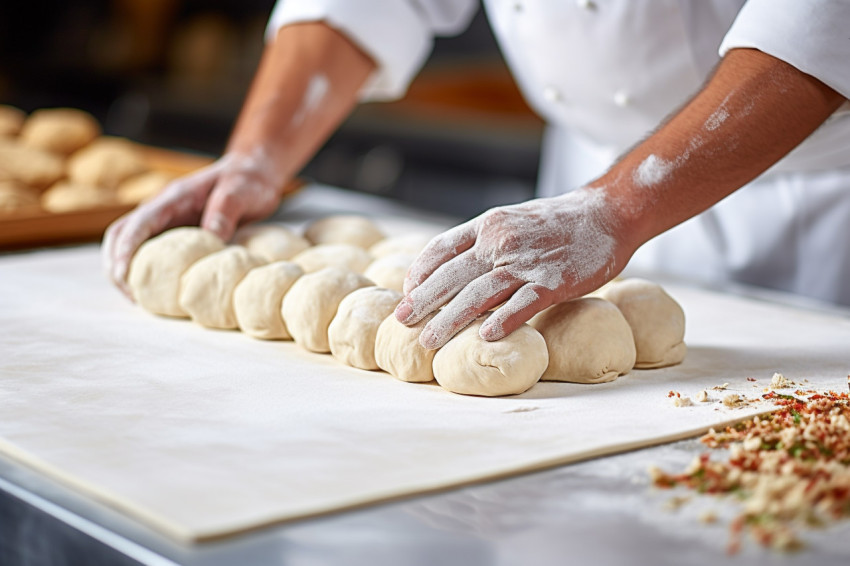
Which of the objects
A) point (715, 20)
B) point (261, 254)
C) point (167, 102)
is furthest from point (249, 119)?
point (167, 102)

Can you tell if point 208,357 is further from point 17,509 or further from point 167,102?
point 167,102

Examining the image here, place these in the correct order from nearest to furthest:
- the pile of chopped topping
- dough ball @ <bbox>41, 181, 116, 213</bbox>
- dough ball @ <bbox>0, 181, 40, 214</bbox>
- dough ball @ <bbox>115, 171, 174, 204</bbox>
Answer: the pile of chopped topping
dough ball @ <bbox>0, 181, 40, 214</bbox>
dough ball @ <bbox>41, 181, 116, 213</bbox>
dough ball @ <bbox>115, 171, 174, 204</bbox>

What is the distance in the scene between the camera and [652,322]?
4.68ft

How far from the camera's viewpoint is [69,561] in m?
0.89

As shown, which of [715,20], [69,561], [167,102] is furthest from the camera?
[167,102]

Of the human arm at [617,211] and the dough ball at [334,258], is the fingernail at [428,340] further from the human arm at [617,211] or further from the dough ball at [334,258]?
the dough ball at [334,258]

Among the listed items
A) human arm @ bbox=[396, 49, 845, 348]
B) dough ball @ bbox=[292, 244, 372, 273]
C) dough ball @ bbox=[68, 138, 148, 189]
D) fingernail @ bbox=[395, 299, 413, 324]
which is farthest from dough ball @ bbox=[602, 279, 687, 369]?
dough ball @ bbox=[68, 138, 148, 189]

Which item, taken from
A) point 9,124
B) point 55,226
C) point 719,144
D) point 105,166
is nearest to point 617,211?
point 719,144

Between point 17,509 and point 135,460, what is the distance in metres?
0.13

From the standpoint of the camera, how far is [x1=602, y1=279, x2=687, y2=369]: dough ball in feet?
4.64

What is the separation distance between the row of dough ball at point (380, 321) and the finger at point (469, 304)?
16mm

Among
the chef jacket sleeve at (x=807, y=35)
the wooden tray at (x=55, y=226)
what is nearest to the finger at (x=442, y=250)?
the chef jacket sleeve at (x=807, y=35)

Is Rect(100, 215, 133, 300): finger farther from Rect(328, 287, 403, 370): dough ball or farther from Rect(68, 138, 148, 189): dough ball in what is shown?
Rect(68, 138, 148, 189): dough ball

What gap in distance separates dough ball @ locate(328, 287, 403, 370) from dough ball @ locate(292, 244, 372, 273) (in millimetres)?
232
